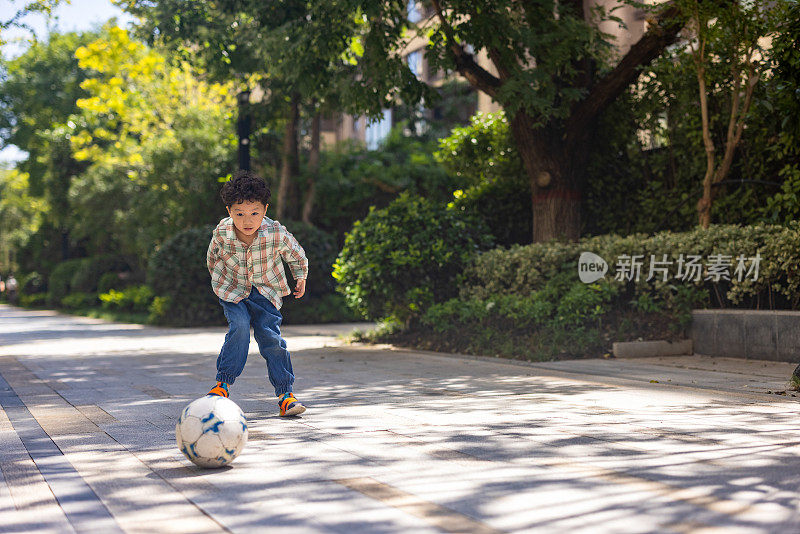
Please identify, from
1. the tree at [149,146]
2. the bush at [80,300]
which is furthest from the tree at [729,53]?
the bush at [80,300]

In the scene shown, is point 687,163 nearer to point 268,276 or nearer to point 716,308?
point 716,308

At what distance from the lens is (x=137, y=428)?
252 inches

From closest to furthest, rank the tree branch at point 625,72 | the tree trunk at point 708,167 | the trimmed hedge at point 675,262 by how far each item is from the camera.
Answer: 1. the trimmed hedge at point 675,262
2. the tree trunk at point 708,167
3. the tree branch at point 625,72

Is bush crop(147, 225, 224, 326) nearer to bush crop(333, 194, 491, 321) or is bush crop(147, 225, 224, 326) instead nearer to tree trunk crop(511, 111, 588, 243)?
bush crop(333, 194, 491, 321)

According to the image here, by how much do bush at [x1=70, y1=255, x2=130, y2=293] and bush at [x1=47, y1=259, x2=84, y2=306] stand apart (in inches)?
49.8

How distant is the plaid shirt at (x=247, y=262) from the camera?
6688mm

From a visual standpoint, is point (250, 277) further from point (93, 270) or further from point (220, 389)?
point (93, 270)

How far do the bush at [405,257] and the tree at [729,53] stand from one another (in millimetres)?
3632

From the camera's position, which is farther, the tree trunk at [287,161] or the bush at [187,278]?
the tree trunk at [287,161]

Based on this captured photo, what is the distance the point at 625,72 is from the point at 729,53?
1698mm

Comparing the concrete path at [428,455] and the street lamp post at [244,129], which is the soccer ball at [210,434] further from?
the street lamp post at [244,129]

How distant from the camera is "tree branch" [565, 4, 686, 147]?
1283 centimetres

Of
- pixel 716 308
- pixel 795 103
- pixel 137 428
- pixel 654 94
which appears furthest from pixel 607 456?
pixel 654 94

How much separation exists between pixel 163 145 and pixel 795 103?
1758cm
